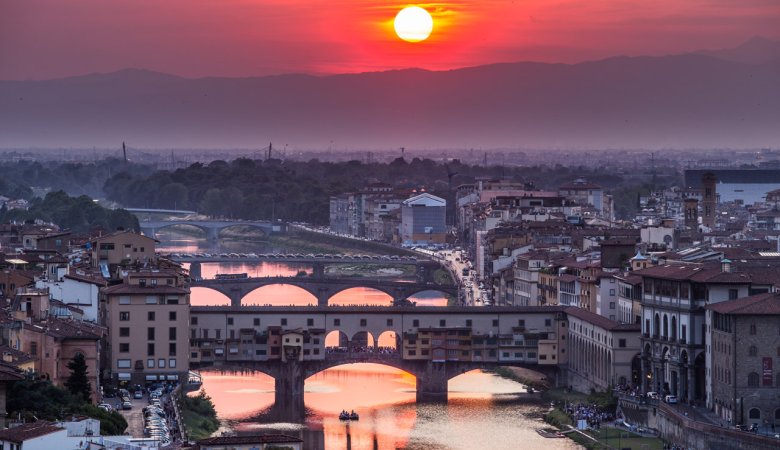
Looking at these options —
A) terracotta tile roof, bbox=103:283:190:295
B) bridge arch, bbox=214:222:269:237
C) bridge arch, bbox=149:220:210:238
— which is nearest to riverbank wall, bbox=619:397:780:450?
terracotta tile roof, bbox=103:283:190:295

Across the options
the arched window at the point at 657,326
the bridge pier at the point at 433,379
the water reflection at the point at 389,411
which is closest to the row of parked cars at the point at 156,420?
the water reflection at the point at 389,411

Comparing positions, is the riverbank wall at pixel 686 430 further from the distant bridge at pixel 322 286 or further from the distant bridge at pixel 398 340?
the distant bridge at pixel 322 286

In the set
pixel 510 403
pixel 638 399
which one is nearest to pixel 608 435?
pixel 638 399

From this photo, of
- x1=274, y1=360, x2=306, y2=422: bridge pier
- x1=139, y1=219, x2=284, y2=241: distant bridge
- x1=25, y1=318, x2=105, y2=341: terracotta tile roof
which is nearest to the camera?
x1=25, y1=318, x2=105, y2=341: terracotta tile roof

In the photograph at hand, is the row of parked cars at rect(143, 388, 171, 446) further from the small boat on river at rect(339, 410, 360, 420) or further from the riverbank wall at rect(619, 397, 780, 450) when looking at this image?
the riverbank wall at rect(619, 397, 780, 450)

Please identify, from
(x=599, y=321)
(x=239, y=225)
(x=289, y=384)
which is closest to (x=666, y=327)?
(x=599, y=321)

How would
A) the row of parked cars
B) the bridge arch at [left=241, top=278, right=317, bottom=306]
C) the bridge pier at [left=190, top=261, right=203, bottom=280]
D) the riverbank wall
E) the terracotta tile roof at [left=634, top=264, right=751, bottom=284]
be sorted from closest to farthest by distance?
Result: 1. the row of parked cars
2. the riverbank wall
3. the terracotta tile roof at [left=634, top=264, right=751, bottom=284]
4. the bridge arch at [left=241, top=278, right=317, bottom=306]
5. the bridge pier at [left=190, top=261, right=203, bottom=280]
